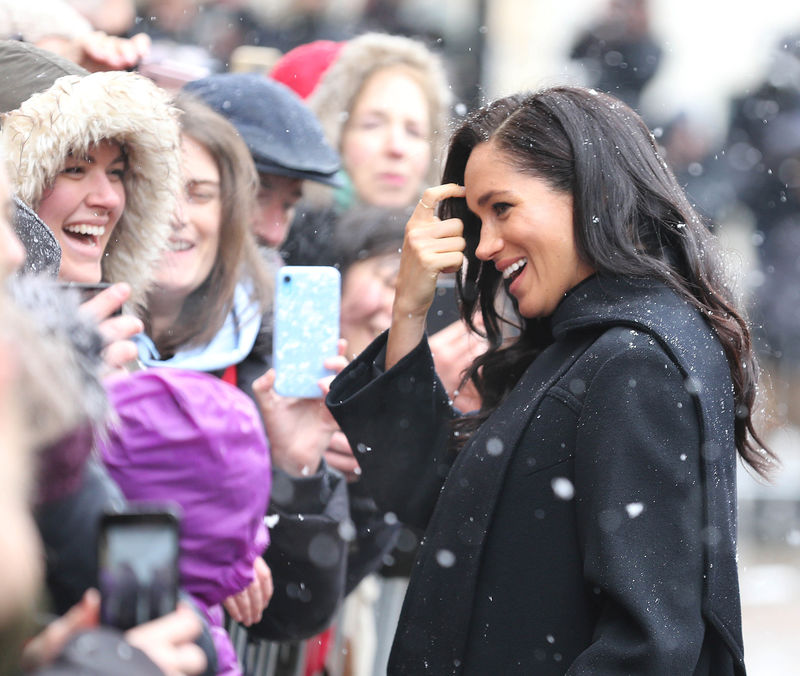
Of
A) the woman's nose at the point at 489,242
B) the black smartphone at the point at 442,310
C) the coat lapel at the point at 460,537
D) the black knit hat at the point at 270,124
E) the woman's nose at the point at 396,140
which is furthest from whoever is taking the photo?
the woman's nose at the point at 396,140

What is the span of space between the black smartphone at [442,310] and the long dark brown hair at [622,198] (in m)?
1.15

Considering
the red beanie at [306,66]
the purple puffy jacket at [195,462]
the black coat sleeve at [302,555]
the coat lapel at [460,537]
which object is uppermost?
the red beanie at [306,66]

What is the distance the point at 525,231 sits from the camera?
2150 millimetres

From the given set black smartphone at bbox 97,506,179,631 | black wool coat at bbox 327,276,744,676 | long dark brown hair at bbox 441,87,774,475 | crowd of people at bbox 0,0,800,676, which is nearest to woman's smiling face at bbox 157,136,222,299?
crowd of people at bbox 0,0,800,676

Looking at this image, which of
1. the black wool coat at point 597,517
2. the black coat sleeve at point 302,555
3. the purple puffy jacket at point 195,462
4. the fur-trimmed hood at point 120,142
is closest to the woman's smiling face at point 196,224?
the fur-trimmed hood at point 120,142

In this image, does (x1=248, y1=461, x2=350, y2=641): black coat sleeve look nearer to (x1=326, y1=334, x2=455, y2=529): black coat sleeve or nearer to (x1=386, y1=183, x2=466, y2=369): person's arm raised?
(x1=326, y1=334, x2=455, y2=529): black coat sleeve

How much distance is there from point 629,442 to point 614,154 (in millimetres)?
578

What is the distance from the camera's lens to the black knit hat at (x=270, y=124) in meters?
3.29

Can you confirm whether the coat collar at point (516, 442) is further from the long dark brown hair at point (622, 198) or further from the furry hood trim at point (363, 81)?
the furry hood trim at point (363, 81)

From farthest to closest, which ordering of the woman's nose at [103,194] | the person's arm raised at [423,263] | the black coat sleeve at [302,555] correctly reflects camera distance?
the black coat sleeve at [302,555]
the woman's nose at [103,194]
the person's arm raised at [423,263]

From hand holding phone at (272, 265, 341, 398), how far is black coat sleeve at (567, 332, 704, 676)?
0.92 metres

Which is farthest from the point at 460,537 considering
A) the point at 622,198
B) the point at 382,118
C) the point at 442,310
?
the point at 382,118

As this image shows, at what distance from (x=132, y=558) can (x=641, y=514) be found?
0.93 metres

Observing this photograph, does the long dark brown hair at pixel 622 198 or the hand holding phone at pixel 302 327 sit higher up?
the long dark brown hair at pixel 622 198
